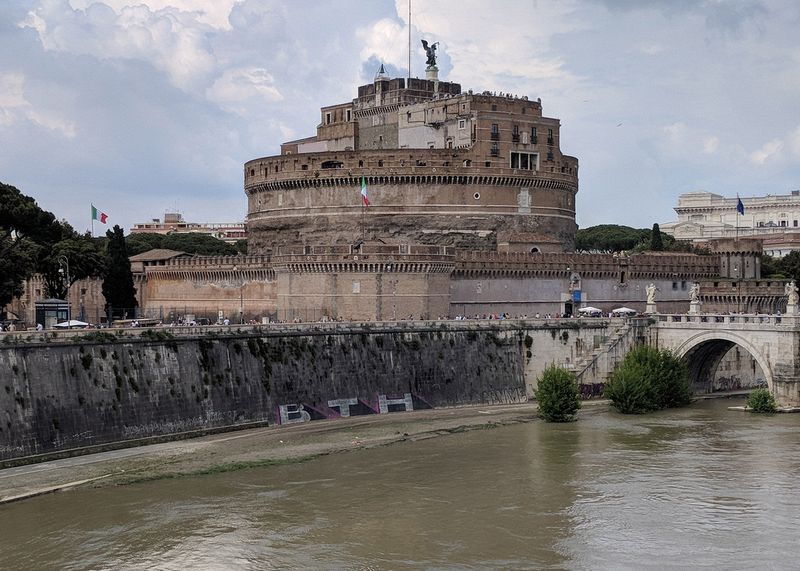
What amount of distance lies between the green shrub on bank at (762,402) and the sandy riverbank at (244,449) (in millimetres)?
9303

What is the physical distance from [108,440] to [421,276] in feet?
73.8

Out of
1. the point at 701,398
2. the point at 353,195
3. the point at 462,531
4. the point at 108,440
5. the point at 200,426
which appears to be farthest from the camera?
the point at 353,195

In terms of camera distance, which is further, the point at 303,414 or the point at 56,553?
the point at 303,414

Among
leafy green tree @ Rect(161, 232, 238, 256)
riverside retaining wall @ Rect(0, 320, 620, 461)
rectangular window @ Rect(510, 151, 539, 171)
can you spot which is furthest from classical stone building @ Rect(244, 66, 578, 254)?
leafy green tree @ Rect(161, 232, 238, 256)

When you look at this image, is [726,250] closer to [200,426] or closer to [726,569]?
[200,426]

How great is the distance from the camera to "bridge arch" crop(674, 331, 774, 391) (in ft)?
175

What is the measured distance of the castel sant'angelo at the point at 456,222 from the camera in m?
65.4

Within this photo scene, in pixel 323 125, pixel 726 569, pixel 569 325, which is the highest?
pixel 323 125

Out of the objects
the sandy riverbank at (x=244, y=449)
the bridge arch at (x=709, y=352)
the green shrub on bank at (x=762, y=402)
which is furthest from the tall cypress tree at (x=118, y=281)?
the green shrub on bank at (x=762, y=402)

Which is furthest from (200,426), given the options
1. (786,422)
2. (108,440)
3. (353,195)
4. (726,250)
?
(726,250)

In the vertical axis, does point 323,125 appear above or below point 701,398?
above

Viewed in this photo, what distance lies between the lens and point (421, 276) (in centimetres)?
5897

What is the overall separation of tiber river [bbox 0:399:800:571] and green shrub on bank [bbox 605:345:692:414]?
8.36 m

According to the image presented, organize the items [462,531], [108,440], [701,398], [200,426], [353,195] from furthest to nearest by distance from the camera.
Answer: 1. [353,195]
2. [701,398]
3. [200,426]
4. [108,440]
5. [462,531]
